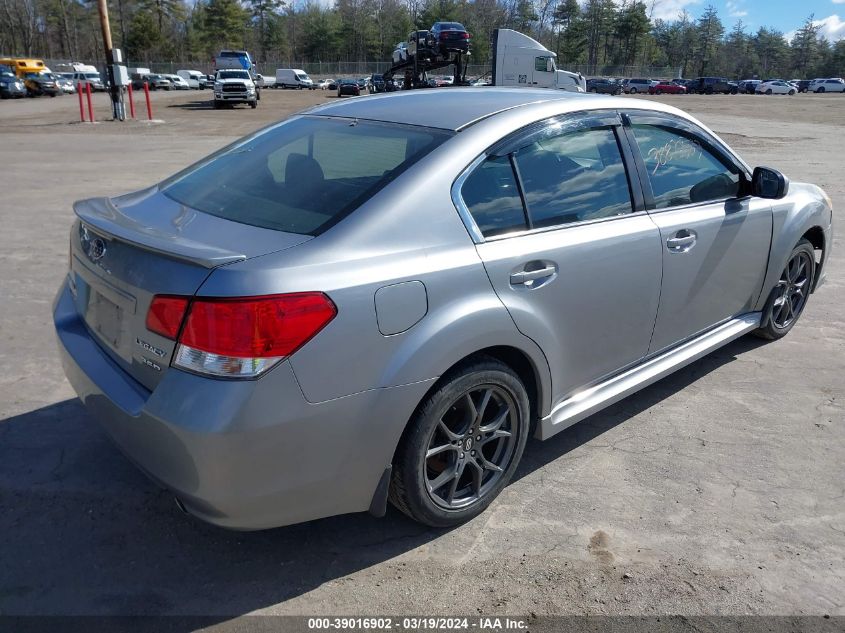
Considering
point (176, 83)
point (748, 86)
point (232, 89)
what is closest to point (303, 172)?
point (232, 89)

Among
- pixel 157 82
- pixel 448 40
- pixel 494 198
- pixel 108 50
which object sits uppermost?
pixel 448 40

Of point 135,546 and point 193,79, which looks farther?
point 193,79

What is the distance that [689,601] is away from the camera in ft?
8.29

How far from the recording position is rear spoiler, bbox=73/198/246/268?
224 centimetres

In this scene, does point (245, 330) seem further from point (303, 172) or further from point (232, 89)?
point (232, 89)

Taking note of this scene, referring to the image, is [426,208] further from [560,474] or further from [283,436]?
[560,474]

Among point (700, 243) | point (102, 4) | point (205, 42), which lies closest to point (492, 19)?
point (205, 42)

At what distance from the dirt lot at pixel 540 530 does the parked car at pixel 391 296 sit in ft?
0.98

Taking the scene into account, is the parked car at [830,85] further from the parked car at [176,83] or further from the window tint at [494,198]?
the window tint at [494,198]

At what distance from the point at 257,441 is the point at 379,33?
398 feet

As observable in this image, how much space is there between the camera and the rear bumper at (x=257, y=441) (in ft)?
7.09

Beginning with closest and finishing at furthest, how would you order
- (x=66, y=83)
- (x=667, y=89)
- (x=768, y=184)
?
(x=768, y=184), (x=66, y=83), (x=667, y=89)

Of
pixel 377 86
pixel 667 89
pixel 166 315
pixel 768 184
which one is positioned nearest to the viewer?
pixel 166 315

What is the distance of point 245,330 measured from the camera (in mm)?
2158
